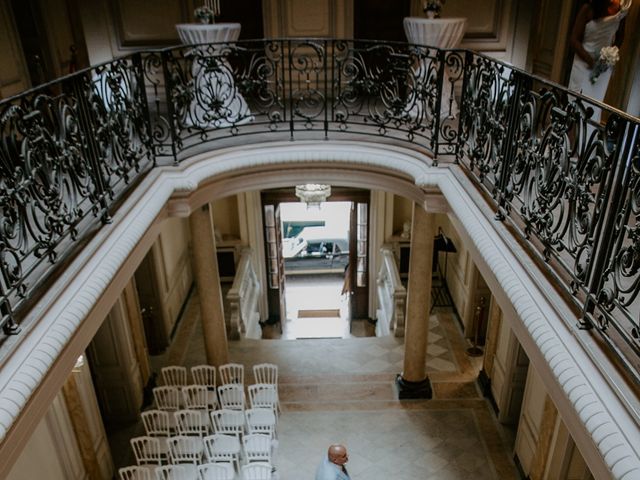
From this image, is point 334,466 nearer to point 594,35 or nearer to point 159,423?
point 159,423

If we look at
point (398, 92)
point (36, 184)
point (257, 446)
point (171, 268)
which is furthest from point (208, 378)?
point (36, 184)

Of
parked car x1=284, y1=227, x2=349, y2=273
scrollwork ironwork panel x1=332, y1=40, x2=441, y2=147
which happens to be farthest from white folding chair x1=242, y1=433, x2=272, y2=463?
parked car x1=284, y1=227, x2=349, y2=273

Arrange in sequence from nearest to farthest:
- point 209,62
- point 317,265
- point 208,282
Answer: point 209,62 < point 208,282 < point 317,265

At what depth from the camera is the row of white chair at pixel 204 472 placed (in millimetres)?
5305

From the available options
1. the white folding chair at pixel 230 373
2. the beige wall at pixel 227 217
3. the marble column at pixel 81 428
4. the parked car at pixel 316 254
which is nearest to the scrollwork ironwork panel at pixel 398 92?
the white folding chair at pixel 230 373

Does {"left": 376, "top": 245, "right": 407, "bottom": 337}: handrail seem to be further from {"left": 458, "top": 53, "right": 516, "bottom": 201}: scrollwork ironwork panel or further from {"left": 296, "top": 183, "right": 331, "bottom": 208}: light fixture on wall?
{"left": 458, "top": 53, "right": 516, "bottom": 201}: scrollwork ironwork panel

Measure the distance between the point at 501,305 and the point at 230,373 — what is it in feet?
16.5

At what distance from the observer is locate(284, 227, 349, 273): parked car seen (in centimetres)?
→ 1438

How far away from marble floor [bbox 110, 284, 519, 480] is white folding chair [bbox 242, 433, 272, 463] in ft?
1.65

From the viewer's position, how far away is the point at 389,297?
32.0ft

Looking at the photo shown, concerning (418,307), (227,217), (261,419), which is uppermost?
(418,307)

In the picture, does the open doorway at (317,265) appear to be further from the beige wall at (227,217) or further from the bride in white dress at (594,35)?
the bride in white dress at (594,35)

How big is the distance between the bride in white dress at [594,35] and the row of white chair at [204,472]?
4755mm

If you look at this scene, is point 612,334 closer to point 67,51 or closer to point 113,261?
point 113,261
